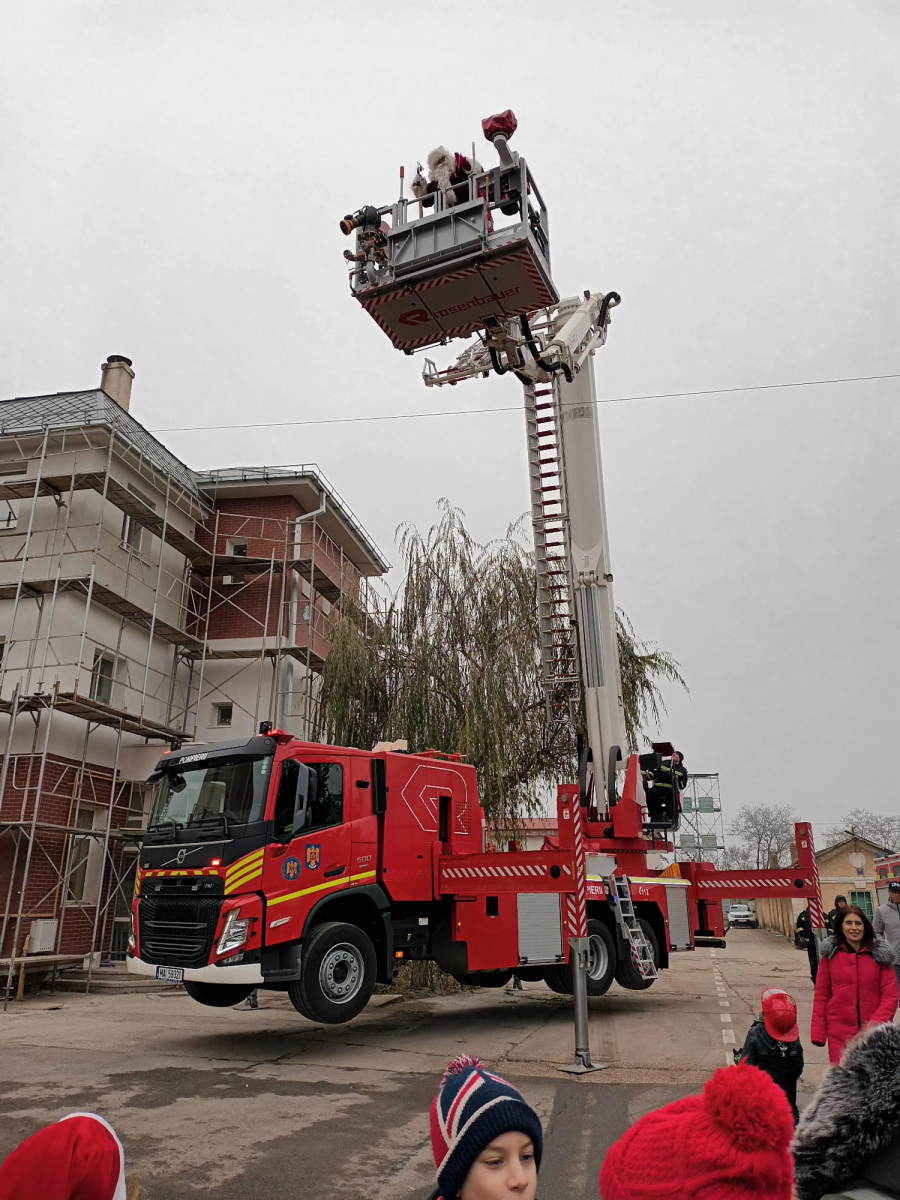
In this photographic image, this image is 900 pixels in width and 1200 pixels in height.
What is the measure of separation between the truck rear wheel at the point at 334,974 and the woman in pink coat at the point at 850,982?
16.1 feet

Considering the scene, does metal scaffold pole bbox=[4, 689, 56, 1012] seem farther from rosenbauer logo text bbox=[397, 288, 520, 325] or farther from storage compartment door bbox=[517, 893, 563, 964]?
rosenbauer logo text bbox=[397, 288, 520, 325]

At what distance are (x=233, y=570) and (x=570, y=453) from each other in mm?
10944

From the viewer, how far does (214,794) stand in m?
9.35

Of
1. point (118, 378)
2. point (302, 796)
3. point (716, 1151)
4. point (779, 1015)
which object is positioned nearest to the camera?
point (716, 1151)

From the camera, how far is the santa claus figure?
29.9ft

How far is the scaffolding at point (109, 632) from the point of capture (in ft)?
52.5

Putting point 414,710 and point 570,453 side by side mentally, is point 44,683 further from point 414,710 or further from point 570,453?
point 570,453

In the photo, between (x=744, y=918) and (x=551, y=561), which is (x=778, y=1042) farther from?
(x=744, y=918)

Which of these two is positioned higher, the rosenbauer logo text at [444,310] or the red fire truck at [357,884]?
the rosenbauer logo text at [444,310]

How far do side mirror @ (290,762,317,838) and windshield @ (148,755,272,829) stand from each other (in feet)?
1.14

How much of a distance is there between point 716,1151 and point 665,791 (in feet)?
37.1

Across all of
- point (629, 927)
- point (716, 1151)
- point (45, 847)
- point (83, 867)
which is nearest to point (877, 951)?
point (716, 1151)

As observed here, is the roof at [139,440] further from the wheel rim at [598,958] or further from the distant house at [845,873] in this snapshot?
the distant house at [845,873]

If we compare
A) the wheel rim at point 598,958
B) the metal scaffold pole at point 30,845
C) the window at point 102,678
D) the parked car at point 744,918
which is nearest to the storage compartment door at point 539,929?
Answer: the wheel rim at point 598,958
